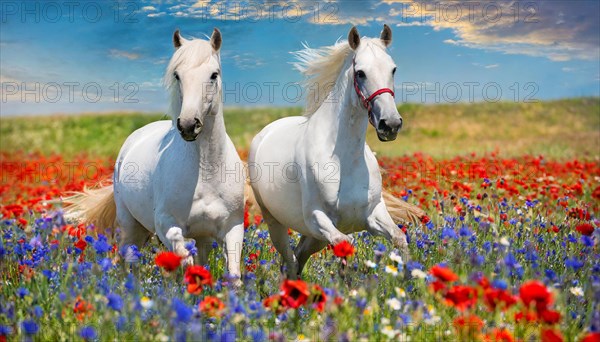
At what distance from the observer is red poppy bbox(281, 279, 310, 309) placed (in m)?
2.78

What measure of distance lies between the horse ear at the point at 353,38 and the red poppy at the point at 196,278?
8.37 ft

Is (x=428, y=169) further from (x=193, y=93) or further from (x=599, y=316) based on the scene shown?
(x=599, y=316)

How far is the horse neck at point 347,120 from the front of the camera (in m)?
4.86

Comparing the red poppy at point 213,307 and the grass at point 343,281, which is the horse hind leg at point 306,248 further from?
the red poppy at point 213,307

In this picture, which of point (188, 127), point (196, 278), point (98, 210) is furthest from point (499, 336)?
A: point (98, 210)

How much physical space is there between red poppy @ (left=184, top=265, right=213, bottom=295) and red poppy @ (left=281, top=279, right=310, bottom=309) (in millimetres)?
430

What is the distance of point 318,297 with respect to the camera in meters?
3.06

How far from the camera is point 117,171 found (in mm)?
6332

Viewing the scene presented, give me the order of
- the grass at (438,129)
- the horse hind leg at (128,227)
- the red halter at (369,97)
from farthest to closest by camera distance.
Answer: the grass at (438,129) → the horse hind leg at (128,227) → the red halter at (369,97)

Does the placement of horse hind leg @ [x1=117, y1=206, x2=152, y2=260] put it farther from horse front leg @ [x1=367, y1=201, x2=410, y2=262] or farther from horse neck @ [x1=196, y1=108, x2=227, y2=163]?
horse front leg @ [x1=367, y1=201, x2=410, y2=262]

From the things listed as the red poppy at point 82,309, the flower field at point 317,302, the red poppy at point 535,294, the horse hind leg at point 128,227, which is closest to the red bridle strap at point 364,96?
the flower field at point 317,302

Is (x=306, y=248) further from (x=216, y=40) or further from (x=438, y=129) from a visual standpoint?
(x=438, y=129)

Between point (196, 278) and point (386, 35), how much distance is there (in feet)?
9.23

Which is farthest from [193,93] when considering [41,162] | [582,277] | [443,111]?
[443,111]
